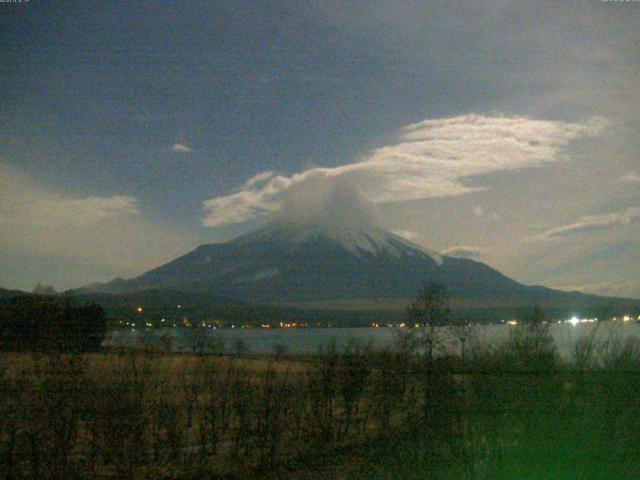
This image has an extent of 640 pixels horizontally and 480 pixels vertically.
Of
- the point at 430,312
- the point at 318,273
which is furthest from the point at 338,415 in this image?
the point at 318,273

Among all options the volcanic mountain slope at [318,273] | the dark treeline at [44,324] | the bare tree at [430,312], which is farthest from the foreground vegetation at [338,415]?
the volcanic mountain slope at [318,273]

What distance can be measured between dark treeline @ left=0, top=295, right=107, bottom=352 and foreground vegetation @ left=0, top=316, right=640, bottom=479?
72cm

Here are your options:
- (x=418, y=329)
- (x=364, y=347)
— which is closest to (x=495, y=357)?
(x=364, y=347)

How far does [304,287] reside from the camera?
115 metres

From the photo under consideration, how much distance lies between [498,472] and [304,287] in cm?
10779

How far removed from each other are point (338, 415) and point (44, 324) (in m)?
5.72

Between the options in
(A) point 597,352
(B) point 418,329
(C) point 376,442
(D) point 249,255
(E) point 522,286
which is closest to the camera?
(A) point 597,352

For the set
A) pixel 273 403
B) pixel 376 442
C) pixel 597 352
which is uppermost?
pixel 597 352

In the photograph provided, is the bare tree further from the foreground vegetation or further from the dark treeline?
the dark treeline

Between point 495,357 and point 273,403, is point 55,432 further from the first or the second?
→ point 495,357

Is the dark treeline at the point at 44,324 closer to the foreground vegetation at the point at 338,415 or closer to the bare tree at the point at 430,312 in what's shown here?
the foreground vegetation at the point at 338,415

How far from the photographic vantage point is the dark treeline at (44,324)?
1060 cm

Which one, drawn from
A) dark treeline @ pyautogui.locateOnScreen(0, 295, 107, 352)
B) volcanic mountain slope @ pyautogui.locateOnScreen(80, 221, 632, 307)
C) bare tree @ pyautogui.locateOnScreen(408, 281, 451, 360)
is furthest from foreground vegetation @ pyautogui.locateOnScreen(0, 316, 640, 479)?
volcanic mountain slope @ pyautogui.locateOnScreen(80, 221, 632, 307)

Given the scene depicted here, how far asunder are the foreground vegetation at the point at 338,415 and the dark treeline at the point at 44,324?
0.72 metres
